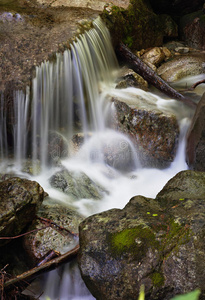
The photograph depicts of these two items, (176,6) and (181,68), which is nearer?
(181,68)

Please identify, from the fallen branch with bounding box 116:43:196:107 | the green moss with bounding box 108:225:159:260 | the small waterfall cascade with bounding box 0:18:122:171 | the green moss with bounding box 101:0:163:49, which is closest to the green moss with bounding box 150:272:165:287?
the green moss with bounding box 108:225:159:260

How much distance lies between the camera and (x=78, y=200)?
4969 mm

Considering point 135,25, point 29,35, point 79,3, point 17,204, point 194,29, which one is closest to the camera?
point 17,204

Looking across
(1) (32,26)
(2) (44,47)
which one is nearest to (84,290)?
(2) (44,47)

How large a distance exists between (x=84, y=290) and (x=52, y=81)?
13.6 ft

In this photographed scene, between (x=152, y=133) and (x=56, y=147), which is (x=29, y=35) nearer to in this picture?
(x=56, y=147)

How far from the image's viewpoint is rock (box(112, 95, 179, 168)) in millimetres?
5941

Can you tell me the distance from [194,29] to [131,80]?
447 cm

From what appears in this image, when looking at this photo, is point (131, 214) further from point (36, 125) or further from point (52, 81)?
point (52, 81)

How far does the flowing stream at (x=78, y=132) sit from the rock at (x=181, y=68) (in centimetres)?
123

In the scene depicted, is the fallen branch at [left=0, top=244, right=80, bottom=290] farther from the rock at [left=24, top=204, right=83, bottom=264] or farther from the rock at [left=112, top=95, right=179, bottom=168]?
the rock at [left=112, top=95, right=179, bottom=168]

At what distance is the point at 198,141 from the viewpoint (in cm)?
518

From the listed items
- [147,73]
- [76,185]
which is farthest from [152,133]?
[147,73]

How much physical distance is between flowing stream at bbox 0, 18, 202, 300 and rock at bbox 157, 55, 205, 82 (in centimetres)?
123
